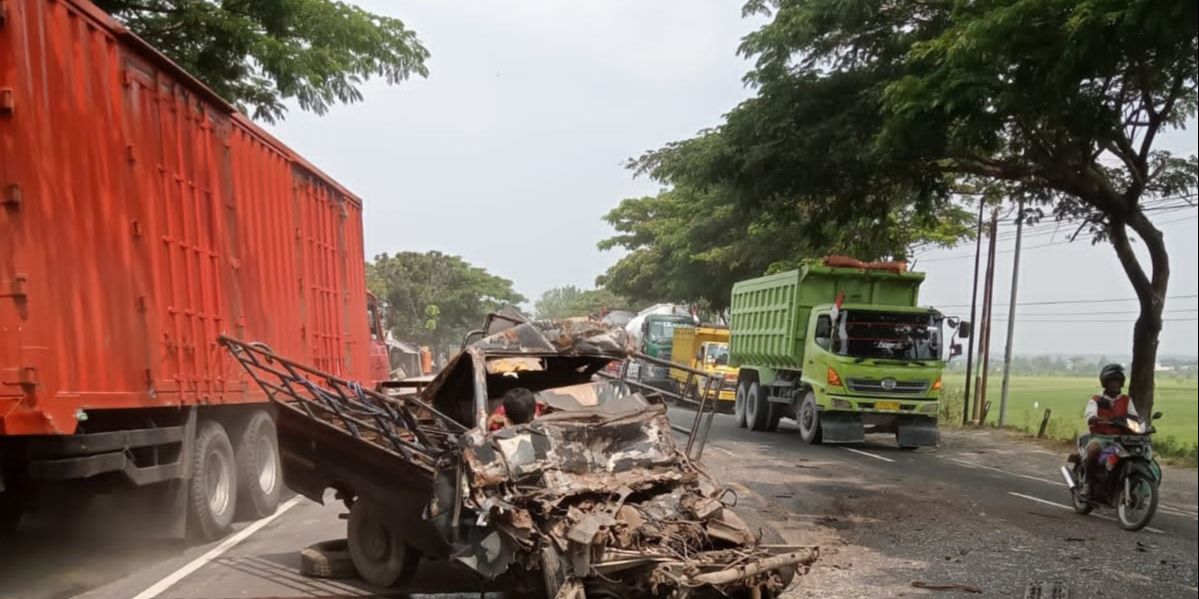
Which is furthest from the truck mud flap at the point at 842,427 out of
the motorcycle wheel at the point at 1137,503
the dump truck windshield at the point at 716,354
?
the dump truck windshield at the point at 716,354

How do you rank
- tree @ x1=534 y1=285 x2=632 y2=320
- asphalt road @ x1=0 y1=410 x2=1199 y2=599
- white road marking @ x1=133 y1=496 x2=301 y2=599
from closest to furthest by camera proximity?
white road marking @ x1=133 y1=496 x2=301 y2=599 → asphalt road @ x1=0 y1=410 x2=1199 y2=599 → tree @ x1=534 y1=285 x2=632 y2=320

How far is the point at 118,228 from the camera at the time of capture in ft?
20.4

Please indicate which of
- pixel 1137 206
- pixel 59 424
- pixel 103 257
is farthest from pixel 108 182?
pixel 1137 206

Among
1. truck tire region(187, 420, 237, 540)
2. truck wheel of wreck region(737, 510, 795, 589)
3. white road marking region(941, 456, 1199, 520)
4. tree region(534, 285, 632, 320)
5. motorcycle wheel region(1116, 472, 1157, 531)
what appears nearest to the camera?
truck wheel of wreck region(737, 510, 795, 589)

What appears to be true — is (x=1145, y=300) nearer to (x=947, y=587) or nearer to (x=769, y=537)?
(x=947, y=587)

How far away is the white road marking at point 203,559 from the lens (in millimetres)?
5961

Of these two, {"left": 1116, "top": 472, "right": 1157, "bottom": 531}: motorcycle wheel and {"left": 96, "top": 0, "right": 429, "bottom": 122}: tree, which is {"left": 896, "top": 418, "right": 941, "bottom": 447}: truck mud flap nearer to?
{"left": 1116, "top": 472, "right": 1157, "bottom": 531}: motorcycle wheel

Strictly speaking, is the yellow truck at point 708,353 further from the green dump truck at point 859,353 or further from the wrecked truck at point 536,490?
the wrecked truck at point 536,490

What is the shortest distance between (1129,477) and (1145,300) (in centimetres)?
725

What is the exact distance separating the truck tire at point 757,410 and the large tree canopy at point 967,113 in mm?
3523

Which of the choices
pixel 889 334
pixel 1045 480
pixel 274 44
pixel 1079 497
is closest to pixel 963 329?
pixel 889 334

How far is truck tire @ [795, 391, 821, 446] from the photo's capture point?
15.6 meters

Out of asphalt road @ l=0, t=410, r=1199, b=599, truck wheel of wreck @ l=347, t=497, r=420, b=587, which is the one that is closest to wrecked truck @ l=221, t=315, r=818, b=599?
truck wheel of wreck @ l=347, t=497, r=420, b=587

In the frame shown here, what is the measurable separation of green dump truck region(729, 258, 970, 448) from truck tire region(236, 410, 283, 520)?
→ 885cm
